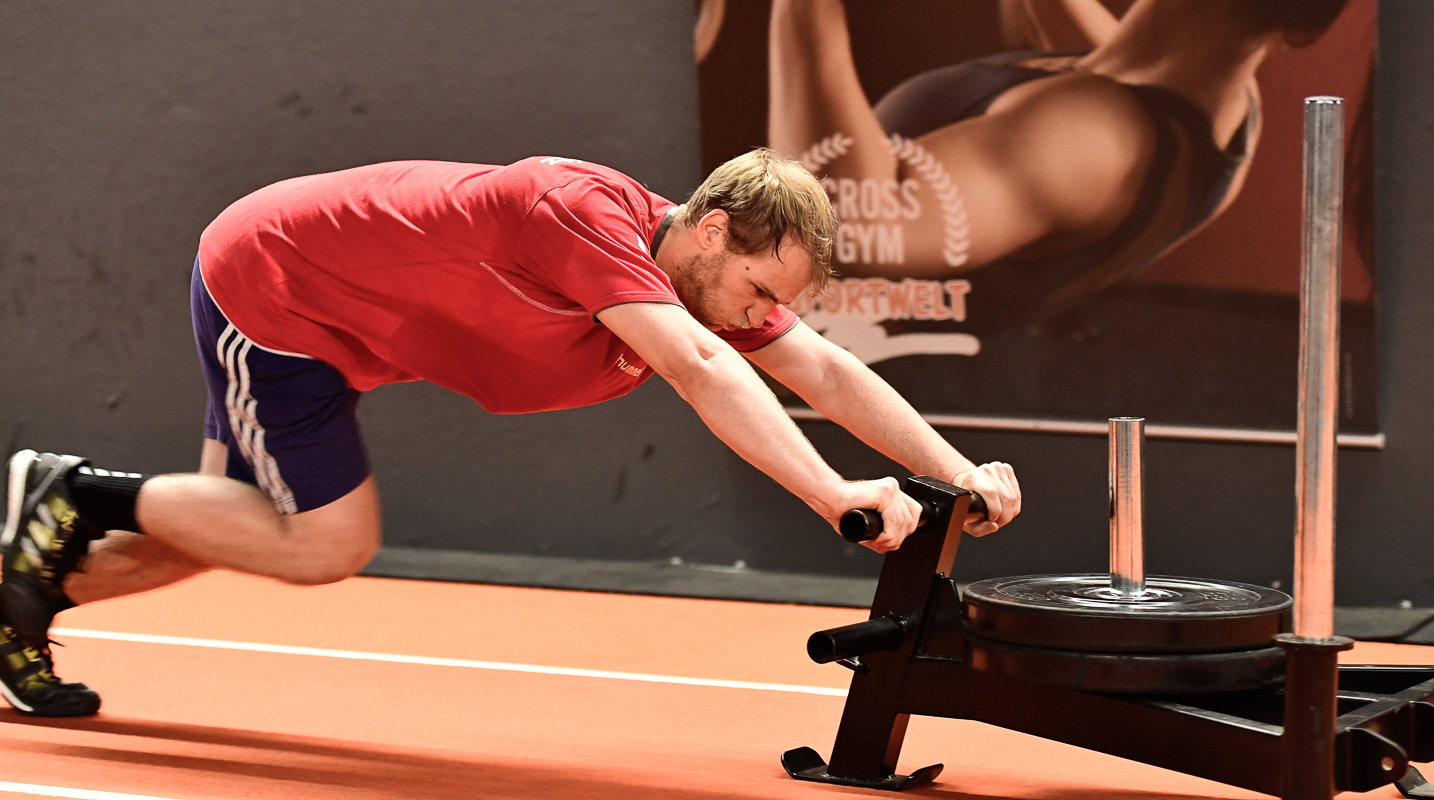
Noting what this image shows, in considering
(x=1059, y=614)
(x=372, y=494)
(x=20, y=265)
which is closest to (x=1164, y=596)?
(x=1059, y=614)

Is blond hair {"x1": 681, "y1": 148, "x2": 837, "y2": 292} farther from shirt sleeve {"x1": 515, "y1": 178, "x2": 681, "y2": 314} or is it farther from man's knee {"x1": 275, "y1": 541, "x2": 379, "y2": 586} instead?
man's knee {"x1": 275, "y1": 541, "x2": 379, "y2": 586}

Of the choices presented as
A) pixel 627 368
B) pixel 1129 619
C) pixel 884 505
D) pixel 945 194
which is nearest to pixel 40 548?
pixel 627 368

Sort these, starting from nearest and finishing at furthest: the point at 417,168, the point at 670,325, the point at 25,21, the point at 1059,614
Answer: the point at 1059,614, the point at 670,325, the point at 417,168, the point at 25,21

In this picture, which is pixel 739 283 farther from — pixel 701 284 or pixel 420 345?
pixel 420 345

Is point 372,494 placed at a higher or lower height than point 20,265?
lower

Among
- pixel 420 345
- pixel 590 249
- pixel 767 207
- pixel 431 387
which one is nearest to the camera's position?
pixel 590 249

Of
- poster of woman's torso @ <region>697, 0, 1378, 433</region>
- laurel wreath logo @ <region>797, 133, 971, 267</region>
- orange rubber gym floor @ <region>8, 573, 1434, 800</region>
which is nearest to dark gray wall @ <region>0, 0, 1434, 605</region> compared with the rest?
poster of woman's torso @ <region>697, 0, 1378, 433</region>

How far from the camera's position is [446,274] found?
2.43 meters

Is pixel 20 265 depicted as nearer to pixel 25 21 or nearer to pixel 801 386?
pixel 25 21

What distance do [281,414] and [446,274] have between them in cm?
46

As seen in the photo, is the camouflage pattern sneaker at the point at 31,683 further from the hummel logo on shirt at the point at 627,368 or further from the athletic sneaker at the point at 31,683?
the hummel logo on shirt at the point at 627,368

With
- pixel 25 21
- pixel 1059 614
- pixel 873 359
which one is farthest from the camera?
pixel 25 21

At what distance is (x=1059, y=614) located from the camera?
198 cm

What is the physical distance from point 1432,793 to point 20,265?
4.85m
